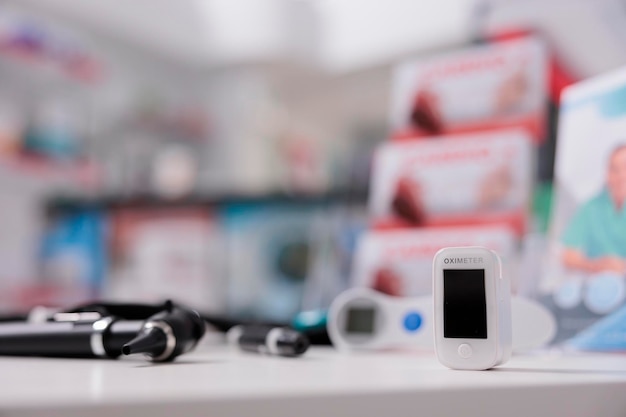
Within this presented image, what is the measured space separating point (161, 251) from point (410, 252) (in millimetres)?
1387

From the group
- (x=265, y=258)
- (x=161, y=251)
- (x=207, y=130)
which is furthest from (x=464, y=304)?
(x=207, y=130)

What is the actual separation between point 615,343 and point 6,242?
2207mm

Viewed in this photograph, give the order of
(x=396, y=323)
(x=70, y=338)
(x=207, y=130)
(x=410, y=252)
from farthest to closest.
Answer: (x=207, y=130) < (x=410, y=252) < (x=396, y=323) < (x=70, y=338)

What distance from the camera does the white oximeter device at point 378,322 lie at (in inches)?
25.4

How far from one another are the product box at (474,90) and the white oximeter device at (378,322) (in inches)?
12.9

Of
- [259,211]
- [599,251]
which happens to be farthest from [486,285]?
[259,211]

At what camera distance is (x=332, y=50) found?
3453mm

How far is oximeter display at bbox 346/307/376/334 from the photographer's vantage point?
69 centimetres

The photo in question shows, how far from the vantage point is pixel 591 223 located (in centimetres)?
69

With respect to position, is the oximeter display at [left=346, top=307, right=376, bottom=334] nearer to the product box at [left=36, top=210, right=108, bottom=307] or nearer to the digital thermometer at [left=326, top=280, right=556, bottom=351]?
the digital thermometer at [left=326, top=280, right=556, bottom=351]

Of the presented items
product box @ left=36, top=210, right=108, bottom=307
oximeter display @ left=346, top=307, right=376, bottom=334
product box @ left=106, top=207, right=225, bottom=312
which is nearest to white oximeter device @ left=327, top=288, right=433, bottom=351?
oximeter display @ left=346, top=307, right=376, bottom=334

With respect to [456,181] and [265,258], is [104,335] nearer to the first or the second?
[456,181]

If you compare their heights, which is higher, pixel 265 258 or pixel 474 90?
pixel 474 90

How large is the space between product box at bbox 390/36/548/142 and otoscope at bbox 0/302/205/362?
53 cm
